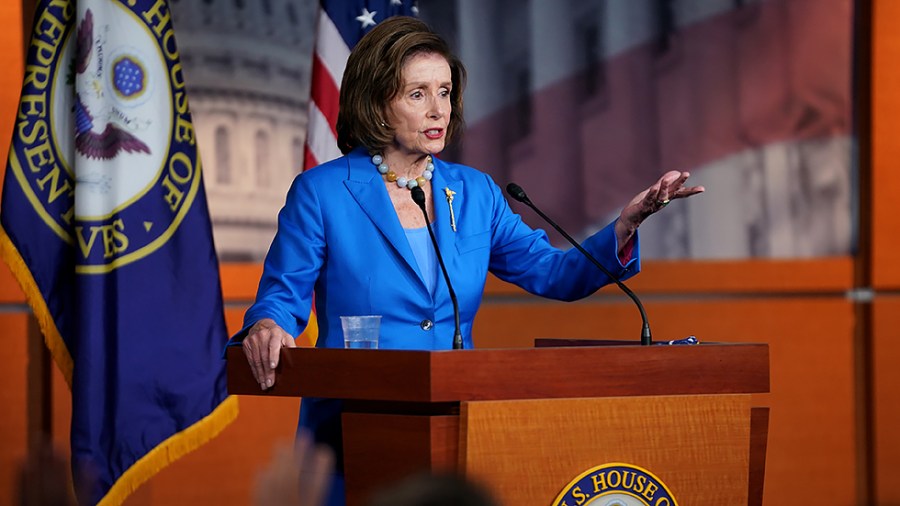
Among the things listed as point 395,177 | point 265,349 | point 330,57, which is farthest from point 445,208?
point 330,57

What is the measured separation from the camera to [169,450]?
398 centimetres

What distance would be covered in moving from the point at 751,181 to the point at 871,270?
602 mm

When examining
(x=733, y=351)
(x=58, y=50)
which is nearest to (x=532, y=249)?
(x=733, y=351)

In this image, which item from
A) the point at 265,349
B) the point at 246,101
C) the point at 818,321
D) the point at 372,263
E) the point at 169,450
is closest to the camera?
the point at 265,349

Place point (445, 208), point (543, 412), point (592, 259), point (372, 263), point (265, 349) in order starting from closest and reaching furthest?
point (543, 412), point (265, 349), point (592, 259), point (372, 263), point (445, 208)

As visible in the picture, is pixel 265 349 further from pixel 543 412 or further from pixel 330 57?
pixel 330 57

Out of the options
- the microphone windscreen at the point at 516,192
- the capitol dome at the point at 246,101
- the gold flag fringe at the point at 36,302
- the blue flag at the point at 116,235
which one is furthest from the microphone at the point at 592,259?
the capitol dome at the point at 246,101

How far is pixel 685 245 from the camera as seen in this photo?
16.8 ft

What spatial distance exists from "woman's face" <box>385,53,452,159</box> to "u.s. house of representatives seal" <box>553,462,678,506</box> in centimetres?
87

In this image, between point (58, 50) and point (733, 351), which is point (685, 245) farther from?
point (733, 351)

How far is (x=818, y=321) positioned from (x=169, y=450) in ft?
8.83

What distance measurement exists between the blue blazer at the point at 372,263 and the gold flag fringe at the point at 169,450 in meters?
1.53

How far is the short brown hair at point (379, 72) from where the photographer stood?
2.65 m

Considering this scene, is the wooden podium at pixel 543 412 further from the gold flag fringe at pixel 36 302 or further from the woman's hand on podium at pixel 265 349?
the gold flag fringe at pixel 36 302
